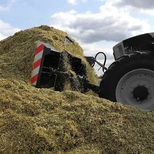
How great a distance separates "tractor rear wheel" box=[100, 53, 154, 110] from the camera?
8.12m

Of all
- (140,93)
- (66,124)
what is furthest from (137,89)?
(66,124)

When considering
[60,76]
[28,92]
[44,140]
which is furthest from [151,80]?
[44,140]

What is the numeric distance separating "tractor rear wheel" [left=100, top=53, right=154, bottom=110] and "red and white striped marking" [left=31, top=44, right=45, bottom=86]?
3.91 ft

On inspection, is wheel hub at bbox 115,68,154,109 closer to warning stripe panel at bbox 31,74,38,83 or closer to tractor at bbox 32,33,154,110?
tractor at bbox 32,33,154,110

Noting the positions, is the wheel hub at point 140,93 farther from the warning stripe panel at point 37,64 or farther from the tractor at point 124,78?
the warning stripe panel at point 37,64

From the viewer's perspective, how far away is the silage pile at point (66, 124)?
5688 millimetres

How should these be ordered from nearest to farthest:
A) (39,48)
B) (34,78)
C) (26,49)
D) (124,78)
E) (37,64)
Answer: (124,78)
(34,78)
(37,64)
(39,48)
(26,49)

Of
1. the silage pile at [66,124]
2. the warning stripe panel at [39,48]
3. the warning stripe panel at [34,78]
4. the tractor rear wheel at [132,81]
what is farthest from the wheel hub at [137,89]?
the warning stripe panel at [39,48]

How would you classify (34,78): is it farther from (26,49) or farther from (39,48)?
(26,49)

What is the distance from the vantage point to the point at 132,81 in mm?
8211

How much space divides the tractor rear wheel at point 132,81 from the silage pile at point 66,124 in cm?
114

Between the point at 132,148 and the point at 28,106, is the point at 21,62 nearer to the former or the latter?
the point at 28,106

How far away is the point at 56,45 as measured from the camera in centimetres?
940

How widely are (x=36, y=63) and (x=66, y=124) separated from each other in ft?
8.97
